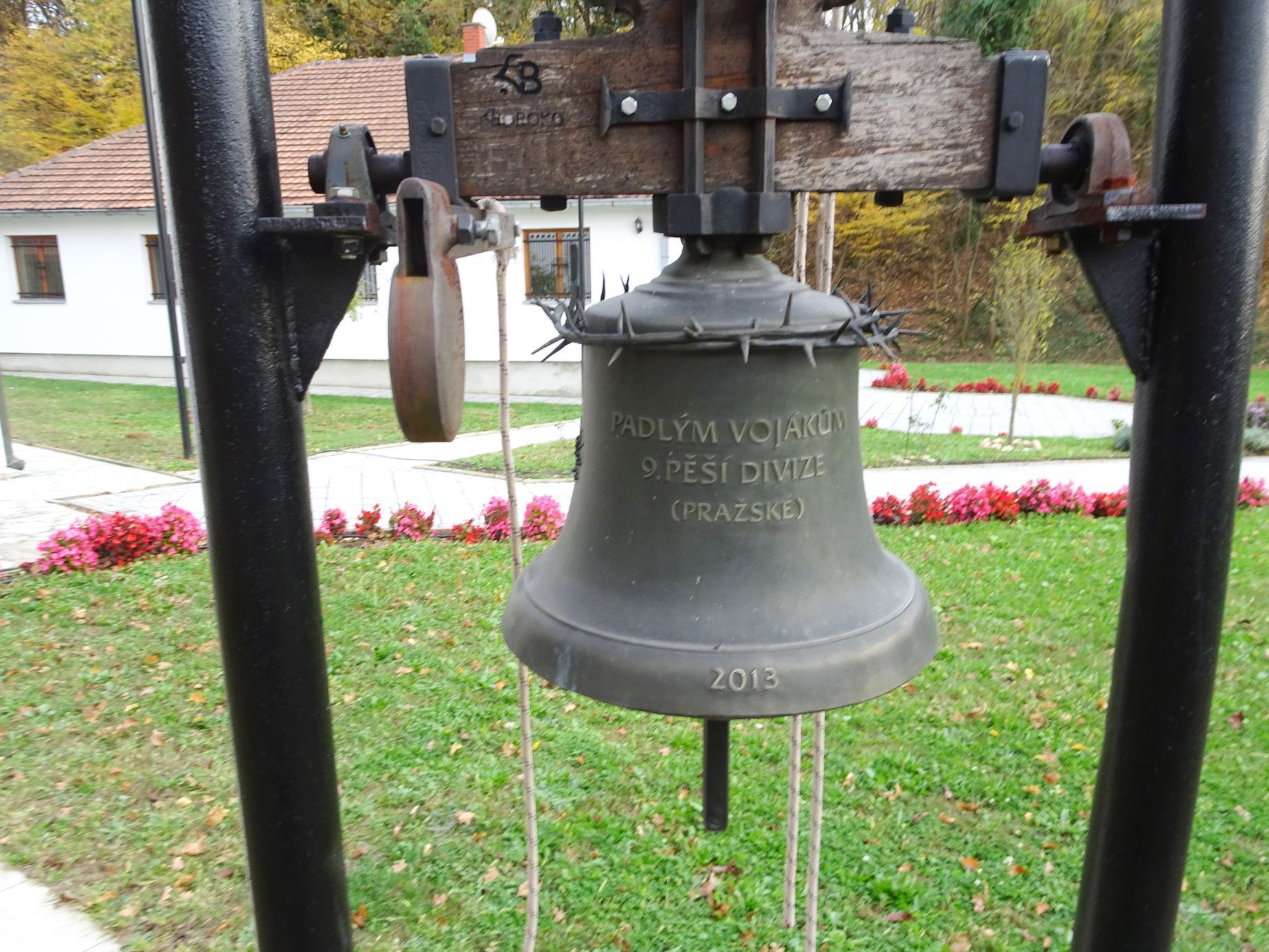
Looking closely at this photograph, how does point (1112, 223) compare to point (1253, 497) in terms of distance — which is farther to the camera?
point (1253, 497)

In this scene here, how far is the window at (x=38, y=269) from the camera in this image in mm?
19969

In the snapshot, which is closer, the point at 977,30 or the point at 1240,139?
the point at 1240,139

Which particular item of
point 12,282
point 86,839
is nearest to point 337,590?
point 86,839

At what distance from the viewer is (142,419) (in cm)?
1419

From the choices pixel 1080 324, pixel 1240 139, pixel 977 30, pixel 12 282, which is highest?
pixel 977 30

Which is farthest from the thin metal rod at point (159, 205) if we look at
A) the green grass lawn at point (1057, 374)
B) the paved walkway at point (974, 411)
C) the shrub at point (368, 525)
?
the green grass lawn at point (1057, 374)

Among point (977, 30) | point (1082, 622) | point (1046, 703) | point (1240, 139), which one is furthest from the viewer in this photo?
point (977, 30)

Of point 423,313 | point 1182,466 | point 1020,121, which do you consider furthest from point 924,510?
point 423,313

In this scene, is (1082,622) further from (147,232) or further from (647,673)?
(147,232)

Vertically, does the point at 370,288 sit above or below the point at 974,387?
above

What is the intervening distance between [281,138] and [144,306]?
15.6ft

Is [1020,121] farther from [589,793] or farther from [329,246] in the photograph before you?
[589,793]

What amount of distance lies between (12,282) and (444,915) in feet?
71.9

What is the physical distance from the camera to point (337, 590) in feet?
20.9
